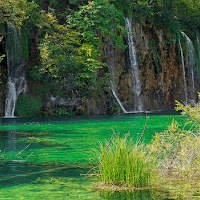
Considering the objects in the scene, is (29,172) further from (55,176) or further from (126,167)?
(126,167)

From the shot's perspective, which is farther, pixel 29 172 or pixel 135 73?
pixel 135 73

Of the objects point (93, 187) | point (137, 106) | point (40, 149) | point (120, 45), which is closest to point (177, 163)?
point (93, 187)

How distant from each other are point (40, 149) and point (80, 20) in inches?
799

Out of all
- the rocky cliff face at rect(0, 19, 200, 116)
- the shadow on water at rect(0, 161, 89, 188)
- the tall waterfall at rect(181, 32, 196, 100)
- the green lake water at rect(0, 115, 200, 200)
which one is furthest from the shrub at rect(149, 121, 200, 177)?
the tall waterfall at rect(181, 32, 196, 100)

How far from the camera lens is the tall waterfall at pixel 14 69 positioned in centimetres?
3027

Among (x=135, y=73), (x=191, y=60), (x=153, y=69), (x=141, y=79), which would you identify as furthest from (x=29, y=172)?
(x=191, y=60)

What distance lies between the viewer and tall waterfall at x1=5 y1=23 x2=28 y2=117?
1192 inches

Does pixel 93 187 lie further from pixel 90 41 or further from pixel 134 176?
pixel 90 41

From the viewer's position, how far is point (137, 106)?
3844cm

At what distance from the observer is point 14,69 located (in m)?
31.0

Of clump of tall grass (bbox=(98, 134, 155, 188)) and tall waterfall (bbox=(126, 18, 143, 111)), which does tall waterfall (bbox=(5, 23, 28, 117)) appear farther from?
clump of tall grass (bbox=(98, 134, 155, 188))

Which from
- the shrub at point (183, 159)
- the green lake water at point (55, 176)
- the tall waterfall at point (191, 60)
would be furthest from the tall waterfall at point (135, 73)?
the shrub at point (183, 159)

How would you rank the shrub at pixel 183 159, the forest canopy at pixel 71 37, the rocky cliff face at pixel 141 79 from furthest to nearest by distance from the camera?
the rocky cliff face at pixel 141 79, the forest canopy at pixel 71 37, the shrub at pixel 183 159

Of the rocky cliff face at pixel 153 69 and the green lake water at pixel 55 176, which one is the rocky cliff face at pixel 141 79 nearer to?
the rocky cliff face at pixel 153 69
